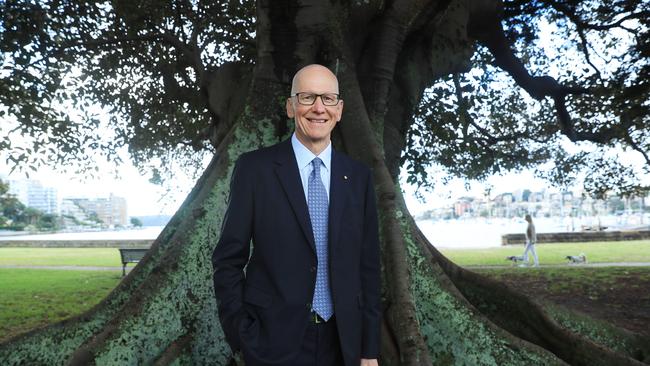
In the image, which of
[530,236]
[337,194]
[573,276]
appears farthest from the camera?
[530,236]

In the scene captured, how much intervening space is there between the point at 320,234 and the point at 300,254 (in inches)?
4.7

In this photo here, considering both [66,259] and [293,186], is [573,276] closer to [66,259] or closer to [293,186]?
[293,186]

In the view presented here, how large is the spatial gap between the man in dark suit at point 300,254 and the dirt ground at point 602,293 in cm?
537

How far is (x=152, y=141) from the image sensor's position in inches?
442

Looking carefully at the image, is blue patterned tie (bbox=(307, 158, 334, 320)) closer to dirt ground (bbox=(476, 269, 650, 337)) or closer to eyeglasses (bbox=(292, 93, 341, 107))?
eyeglasses (bbox=(292, 93, 341, 107))

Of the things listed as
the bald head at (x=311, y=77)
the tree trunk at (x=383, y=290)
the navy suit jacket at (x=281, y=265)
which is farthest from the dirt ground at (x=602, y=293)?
the bald head at (x=311, y=77)

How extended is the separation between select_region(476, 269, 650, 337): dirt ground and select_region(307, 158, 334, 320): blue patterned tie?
17.8 ft

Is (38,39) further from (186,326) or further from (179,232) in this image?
(186,326)

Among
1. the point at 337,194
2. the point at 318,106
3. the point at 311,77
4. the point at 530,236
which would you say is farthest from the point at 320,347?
the point at 530,236

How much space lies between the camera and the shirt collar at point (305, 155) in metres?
2.19

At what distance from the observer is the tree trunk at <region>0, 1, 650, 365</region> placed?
3535 mm

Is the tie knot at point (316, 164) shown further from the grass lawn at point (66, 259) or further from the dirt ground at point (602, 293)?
A: the grass lawn at point (66, 259)

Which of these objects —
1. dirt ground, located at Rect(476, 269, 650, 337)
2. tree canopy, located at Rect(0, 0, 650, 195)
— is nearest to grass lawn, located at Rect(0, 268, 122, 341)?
tree canopy, located at Rect(0, 0, 650, 195)

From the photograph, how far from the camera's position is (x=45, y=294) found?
11414 mm
